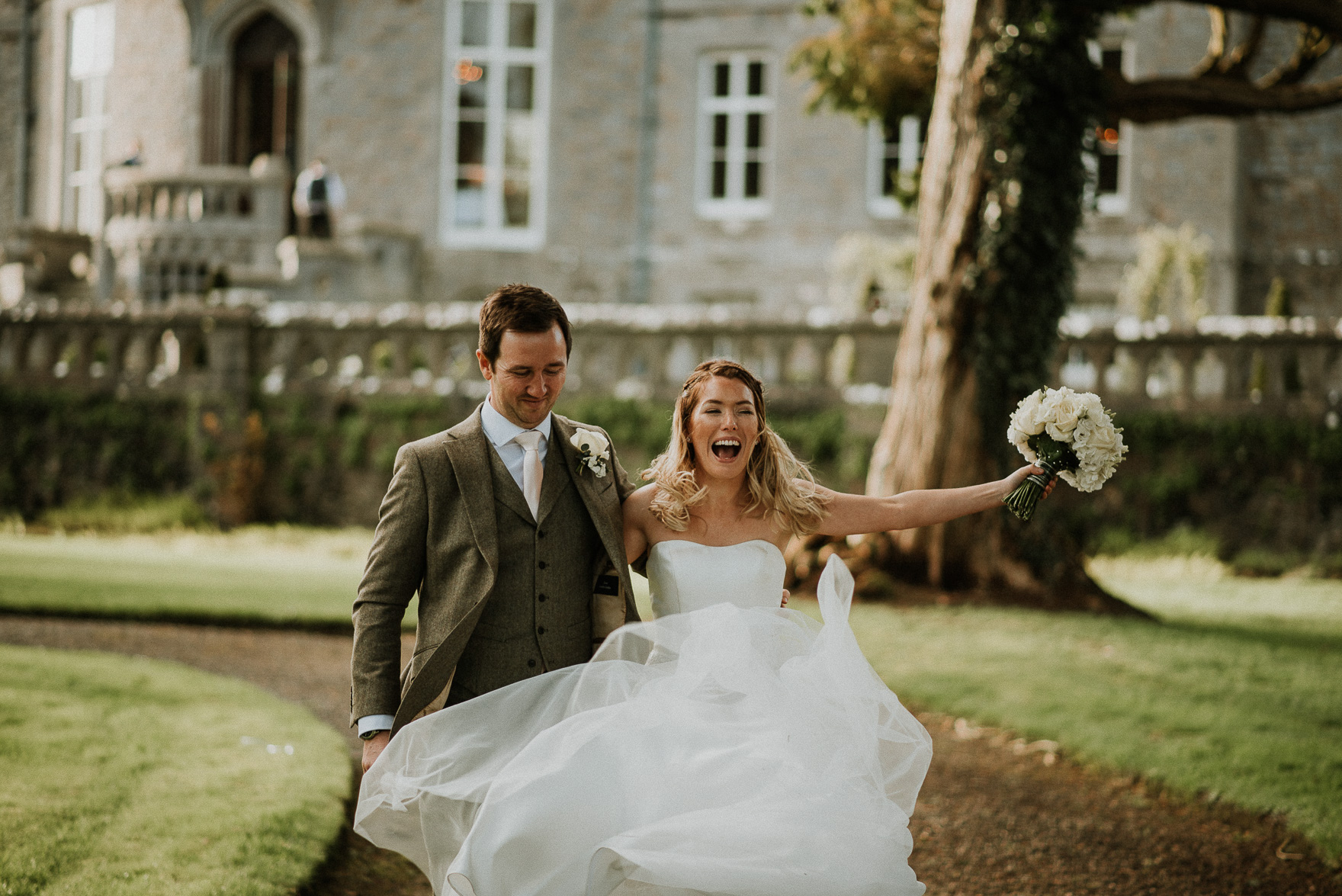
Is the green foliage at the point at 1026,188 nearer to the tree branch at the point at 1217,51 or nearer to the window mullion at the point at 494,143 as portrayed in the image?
the tree branch at the point at 1217,51

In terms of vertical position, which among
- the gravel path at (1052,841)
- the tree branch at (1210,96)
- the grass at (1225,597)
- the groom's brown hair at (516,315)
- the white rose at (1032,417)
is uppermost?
the tree branch at (1210,96)

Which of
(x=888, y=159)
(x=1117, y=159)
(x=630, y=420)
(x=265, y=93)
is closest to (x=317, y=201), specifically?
(x=265, y=93)

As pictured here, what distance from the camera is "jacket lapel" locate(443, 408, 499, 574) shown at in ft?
10.6

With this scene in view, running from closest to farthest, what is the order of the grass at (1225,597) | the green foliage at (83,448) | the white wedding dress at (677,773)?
the white wedding dress at (677,773) < the grass at (1225,597) < the green foliage at (83,448)

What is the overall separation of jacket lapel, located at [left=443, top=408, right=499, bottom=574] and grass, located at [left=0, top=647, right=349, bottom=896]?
5.36ft

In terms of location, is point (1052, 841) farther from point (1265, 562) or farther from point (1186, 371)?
point (1186, 371)

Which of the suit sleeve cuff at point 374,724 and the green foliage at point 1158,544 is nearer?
the suit sleeve cuff at point 374,724

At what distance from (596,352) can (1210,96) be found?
607 cm

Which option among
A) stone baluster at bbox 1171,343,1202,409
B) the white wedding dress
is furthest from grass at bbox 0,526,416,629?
stone baluster at bbox 1171,343,1202,409

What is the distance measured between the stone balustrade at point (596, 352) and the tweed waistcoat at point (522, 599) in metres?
8.28

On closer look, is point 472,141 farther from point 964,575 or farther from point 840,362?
point 964,575

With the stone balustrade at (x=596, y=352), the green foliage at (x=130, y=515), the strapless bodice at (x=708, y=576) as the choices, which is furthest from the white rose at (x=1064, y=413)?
the green foliage at (x=130, y=515)

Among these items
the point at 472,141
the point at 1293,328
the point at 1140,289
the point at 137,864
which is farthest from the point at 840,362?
the point at 137,864

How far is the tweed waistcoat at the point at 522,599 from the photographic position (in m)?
3.29
